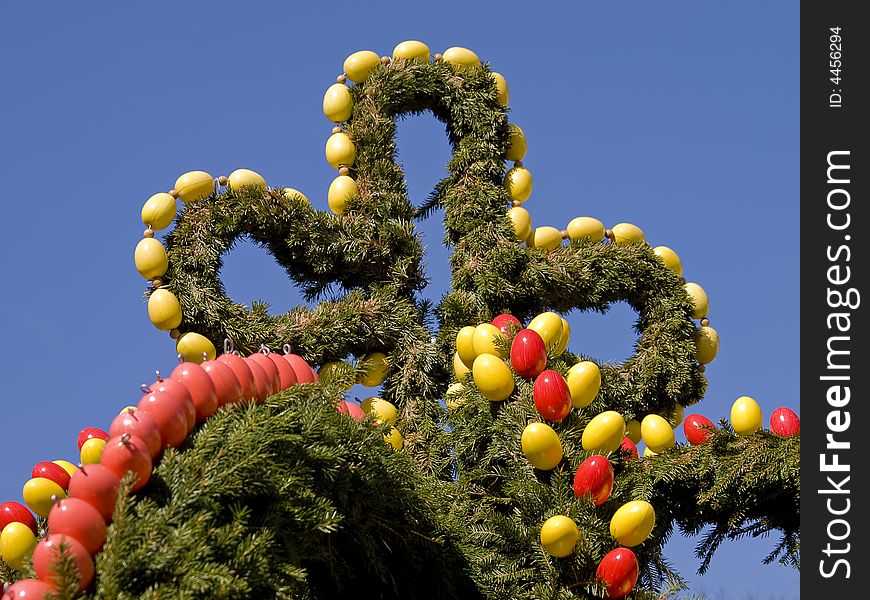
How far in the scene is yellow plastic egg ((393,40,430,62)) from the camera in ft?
15.8

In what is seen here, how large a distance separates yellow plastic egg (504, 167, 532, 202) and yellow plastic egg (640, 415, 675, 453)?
1.11 meters

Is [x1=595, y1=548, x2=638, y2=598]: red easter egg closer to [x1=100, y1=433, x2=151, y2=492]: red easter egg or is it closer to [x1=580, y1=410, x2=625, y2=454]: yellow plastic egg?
[x1=580, y1=410, x2=625, y2=454]: yellow plastic egg

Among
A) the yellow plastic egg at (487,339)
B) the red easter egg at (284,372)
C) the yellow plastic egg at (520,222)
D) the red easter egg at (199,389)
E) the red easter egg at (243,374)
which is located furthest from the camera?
the yellow plastic egg at (520,222)

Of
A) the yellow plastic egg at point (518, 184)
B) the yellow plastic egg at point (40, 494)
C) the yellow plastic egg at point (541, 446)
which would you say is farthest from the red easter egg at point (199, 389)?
the yellow plastic egg at point (518, 184)

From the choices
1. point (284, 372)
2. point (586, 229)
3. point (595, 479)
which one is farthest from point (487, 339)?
point (586, 229)

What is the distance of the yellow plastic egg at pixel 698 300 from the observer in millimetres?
4695

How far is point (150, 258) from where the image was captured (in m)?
4.09

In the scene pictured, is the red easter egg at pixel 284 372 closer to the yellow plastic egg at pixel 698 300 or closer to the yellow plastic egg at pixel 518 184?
the yellow plastic egg at pixel 518 184

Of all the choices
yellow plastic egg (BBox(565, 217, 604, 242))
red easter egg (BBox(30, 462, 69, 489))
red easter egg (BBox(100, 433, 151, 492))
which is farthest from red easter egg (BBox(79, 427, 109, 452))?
yellow plastic egg (BBox(565, 217, 604, 242))

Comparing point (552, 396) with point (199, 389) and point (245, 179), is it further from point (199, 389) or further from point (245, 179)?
point (245, 179)

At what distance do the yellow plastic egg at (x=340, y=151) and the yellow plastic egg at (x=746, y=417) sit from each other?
1703 millimetres
